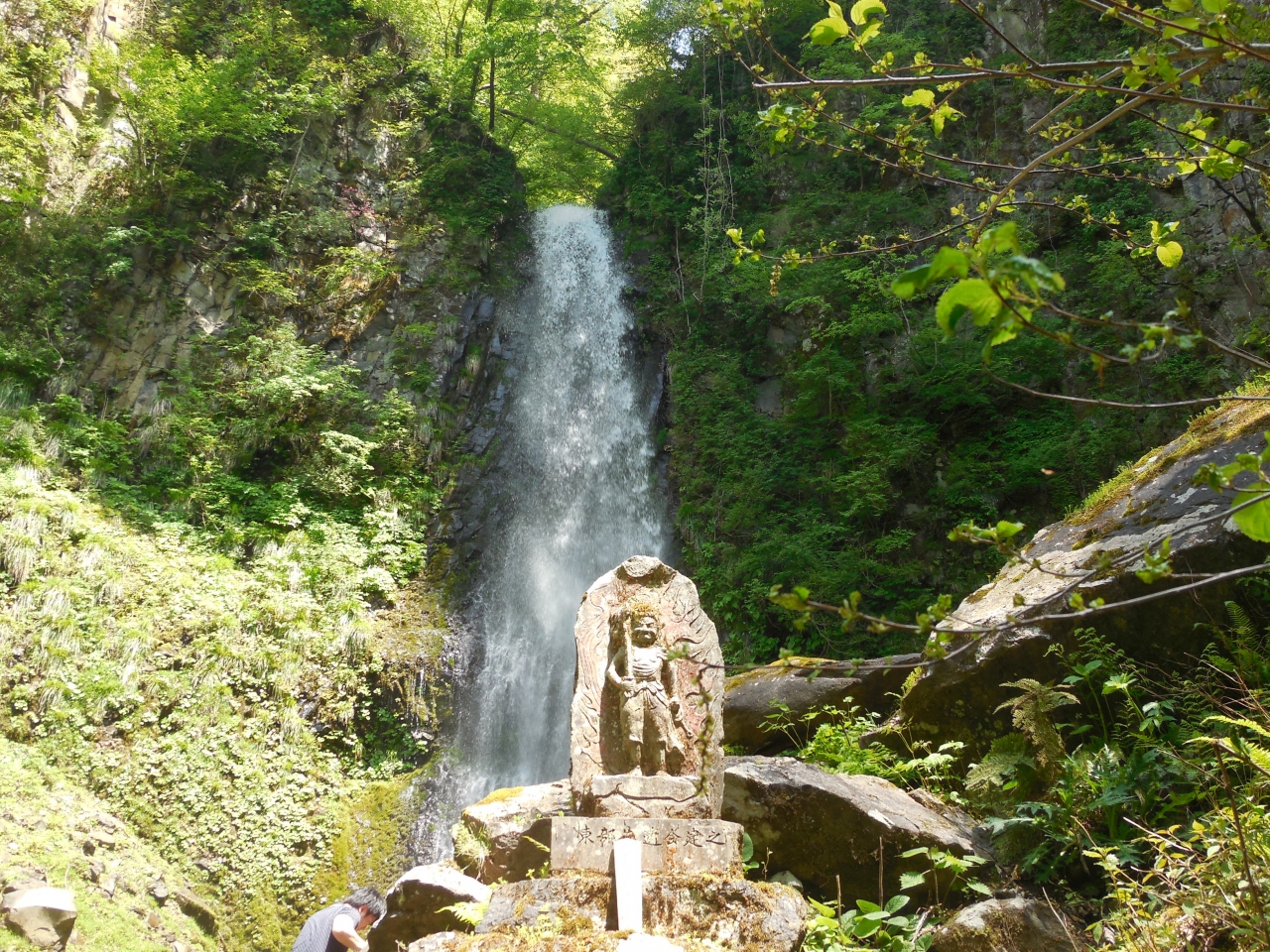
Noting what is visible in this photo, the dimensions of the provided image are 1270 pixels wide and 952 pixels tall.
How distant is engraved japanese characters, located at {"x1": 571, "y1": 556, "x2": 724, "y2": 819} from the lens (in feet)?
15.3

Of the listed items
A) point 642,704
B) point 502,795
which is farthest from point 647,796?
point 502,795

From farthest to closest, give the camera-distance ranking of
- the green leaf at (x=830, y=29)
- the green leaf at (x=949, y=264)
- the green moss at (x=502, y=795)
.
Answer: the green moss at (x=502, y=795)
the green leaf at (x=830, y=29)
the green leaf at (x=949, y=264)

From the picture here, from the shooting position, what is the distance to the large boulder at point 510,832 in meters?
5.63

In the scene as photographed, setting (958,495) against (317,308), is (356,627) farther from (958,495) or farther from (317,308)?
(958,495)

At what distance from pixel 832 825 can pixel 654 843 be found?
1146mm

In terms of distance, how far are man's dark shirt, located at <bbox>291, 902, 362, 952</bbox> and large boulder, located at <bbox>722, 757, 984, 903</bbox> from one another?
2377 millimetres

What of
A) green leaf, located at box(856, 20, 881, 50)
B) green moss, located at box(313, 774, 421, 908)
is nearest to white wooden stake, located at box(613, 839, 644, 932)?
green leaf, located at box(856, 20, 881, 50)

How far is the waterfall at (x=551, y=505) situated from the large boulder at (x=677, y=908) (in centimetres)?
477

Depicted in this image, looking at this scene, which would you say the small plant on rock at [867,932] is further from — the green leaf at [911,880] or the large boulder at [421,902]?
the large boulder at [421,902]

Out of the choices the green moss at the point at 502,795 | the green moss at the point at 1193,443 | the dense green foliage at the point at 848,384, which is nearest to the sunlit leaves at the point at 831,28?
the green moss at the point at 1193,443

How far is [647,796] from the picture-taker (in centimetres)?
466

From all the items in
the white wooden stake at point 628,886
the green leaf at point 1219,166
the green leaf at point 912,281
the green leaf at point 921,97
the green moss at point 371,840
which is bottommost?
the green moss at point 371,840

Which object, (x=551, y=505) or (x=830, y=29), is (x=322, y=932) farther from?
(x=551, y=505)

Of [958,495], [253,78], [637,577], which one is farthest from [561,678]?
[253,78]
